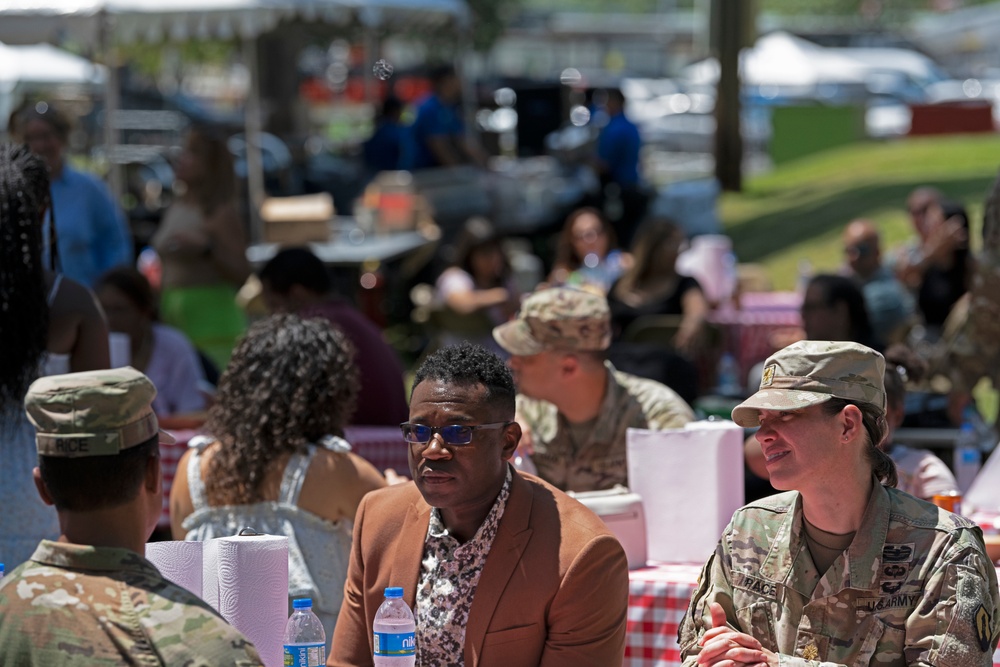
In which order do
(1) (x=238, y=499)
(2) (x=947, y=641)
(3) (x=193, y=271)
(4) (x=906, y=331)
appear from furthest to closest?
(4) (x=906, y=331)
(3) (x=193, y=271)
(1) (x=238, y=499)
(2) (x=947, y=641)

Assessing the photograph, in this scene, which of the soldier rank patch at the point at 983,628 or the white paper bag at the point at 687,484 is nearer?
the soldier rank patch at the point at 983,628

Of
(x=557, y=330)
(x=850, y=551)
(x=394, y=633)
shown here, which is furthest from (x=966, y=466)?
(x=394, y=633)

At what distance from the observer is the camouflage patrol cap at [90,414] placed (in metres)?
2.45

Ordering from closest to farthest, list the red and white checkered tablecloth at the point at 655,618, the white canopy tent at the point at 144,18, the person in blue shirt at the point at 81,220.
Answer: the red and white checkered tablecloth at the point at 655,618 → the person in blue shirt at the point at 81,220 → the white canopy tent at the point at 144,18

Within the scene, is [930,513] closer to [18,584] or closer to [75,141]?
[18,584]

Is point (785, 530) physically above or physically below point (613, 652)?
above

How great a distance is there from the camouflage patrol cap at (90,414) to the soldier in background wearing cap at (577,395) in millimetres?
2340

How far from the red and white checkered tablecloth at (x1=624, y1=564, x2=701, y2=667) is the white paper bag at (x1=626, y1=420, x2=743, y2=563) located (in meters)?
0.26

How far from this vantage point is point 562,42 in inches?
2692

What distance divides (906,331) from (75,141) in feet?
62.2

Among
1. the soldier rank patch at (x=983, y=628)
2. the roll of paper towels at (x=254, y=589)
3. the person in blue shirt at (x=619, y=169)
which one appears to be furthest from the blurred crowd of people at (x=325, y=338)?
the person in blue shirt at (x=619, y=169)

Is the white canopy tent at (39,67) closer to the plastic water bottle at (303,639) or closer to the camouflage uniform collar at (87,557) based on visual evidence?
the plastic water bottle at (303,639)

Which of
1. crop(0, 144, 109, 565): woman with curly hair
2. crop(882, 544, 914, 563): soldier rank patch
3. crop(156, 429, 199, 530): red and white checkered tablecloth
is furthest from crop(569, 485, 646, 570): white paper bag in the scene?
crop(156, 429, 199, 530): red and white checkered tablecloth

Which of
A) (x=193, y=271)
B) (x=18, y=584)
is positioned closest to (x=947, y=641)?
(x=18, y=584)
